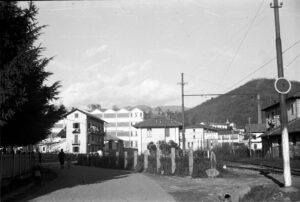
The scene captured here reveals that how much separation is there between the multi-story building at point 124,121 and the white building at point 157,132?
57196 millimetres

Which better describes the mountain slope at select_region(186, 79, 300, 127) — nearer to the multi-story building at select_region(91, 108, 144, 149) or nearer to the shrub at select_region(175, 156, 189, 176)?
the multi-story building at select_region(91, 108, 144, 149)

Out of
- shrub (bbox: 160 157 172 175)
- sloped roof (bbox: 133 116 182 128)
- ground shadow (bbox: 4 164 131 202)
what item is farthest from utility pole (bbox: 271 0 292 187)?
sloped roof (bbox: 133 116 182 128)

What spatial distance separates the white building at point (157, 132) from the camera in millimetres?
84562

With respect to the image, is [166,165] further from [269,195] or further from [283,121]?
[269,195]

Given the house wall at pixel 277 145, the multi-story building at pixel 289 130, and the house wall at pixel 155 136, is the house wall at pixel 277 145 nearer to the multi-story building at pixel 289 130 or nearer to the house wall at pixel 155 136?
the multi-story building at pixel 289 130

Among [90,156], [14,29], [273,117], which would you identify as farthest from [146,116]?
[14,29]

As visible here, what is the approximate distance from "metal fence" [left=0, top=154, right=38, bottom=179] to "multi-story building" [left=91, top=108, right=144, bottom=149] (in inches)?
4615

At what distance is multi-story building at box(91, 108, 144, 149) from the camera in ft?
477

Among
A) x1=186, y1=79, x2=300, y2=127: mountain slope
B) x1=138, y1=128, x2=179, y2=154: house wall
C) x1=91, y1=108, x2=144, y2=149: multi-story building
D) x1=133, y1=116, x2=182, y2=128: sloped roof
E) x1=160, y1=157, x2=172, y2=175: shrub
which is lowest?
x1=160, y1=157, x2=172, y2=175: shrub

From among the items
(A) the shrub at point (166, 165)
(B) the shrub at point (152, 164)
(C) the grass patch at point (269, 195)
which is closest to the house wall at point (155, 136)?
(B) the shrub at point (152, 164)

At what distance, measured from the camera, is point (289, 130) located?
43.7 metres

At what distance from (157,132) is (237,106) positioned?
7549cm

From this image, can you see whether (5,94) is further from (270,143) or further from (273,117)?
(273,117)

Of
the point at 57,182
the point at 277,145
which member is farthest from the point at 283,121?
the point at 277,145
